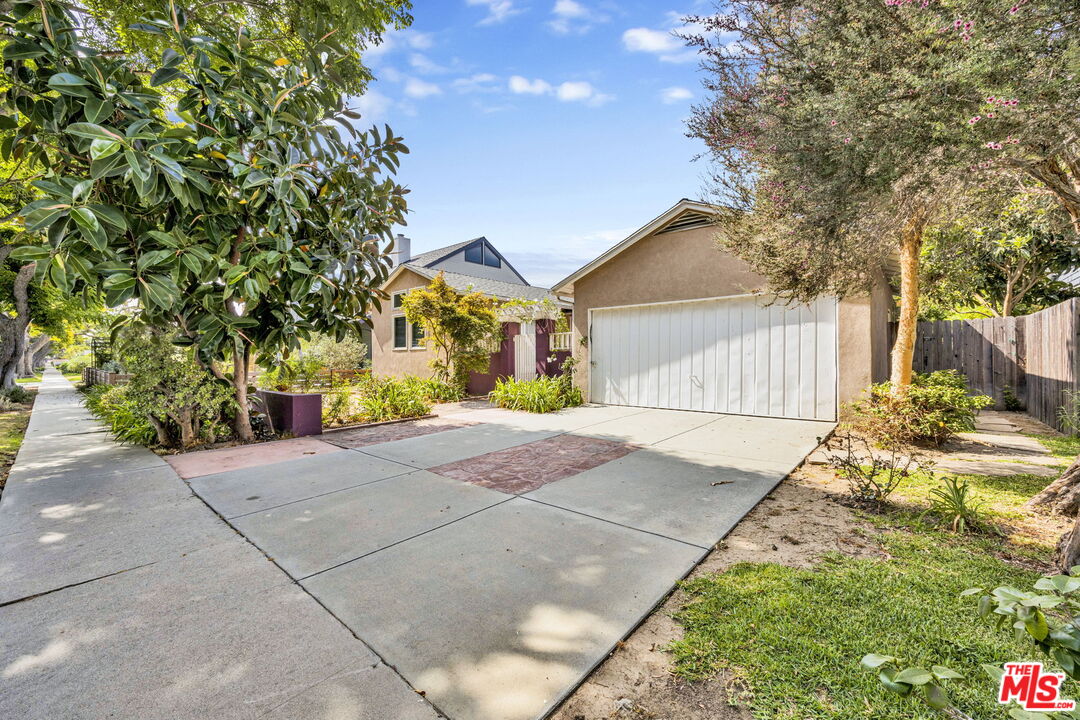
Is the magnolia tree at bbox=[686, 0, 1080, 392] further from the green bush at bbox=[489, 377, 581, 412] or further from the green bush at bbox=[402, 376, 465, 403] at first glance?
the green bush at bbox=[402, 376, 465, 403]

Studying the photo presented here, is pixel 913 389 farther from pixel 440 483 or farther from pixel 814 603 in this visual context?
pixel 440 483

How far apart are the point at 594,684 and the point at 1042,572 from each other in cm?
273

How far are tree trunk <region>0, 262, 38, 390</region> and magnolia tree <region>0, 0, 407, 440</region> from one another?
886 cm

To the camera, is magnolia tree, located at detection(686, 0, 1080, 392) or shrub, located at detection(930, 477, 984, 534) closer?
magnolia tree, located at detection(686, 0, 1080, 392)

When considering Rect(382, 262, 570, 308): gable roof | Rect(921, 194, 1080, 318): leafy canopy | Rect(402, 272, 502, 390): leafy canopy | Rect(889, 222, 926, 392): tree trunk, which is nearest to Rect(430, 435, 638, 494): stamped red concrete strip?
Rect(889, 222, 926, 392): tree trunk

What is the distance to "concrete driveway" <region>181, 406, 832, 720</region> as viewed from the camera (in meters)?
2.07

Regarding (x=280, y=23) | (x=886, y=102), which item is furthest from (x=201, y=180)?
(x=886, y=102)

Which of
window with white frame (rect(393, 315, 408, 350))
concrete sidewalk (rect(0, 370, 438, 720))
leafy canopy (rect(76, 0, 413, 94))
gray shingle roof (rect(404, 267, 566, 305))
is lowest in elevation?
concrete sidewalk (rect(0, 370, 438, 720))

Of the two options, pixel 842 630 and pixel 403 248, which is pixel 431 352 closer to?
pixel 403 248

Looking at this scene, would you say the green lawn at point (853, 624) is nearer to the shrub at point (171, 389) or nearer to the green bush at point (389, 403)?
the shrub at point (171, 389)

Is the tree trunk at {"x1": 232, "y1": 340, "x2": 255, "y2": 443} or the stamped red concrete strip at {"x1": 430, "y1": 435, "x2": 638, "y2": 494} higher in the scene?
the tree trunk at {"x1": 232, "y1": 340, "x2": 255, "y2": 443}

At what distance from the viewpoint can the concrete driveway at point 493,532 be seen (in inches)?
81.6

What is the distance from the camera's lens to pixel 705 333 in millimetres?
8977

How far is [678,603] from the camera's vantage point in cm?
249
